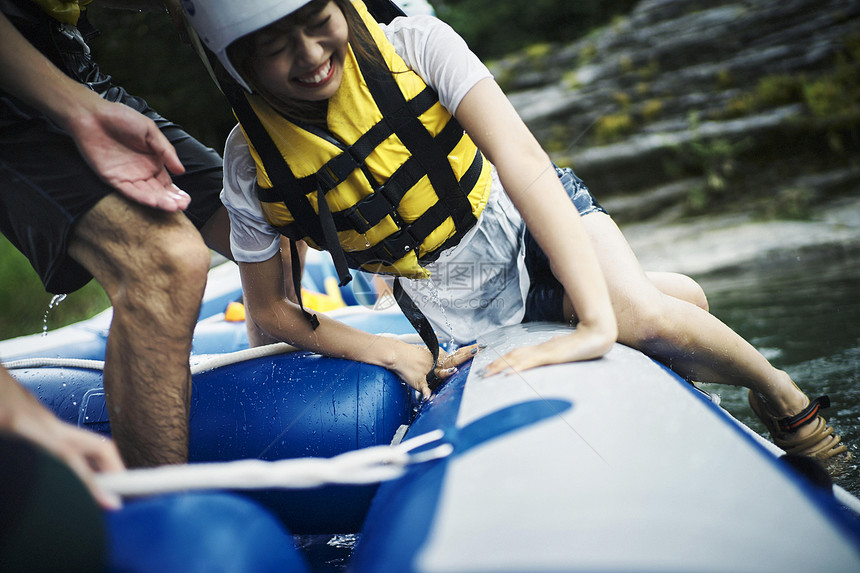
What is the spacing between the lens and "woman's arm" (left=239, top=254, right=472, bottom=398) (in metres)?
1.12

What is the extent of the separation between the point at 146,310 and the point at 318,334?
0.36m

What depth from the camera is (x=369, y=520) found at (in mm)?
647

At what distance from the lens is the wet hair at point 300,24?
0.83 m

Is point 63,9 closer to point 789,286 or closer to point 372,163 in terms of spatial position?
point 372,163

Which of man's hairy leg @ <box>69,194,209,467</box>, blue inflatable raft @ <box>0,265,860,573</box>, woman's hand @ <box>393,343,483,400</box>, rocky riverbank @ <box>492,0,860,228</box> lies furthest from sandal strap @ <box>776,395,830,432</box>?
rocky riverbank @ <box>492,0,860,228</box>

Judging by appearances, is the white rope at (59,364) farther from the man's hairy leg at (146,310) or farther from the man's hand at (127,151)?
the man's hand at (127,151)

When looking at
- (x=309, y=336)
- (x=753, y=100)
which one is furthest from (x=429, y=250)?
(x=753, y=100)

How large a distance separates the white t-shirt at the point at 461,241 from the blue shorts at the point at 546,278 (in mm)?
26

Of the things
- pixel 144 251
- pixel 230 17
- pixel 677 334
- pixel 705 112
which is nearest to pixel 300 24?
pixel 230 17

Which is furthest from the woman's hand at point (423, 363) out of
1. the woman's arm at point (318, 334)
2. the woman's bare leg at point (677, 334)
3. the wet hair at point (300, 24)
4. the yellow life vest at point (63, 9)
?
the yellow life vest at point (63, 9)

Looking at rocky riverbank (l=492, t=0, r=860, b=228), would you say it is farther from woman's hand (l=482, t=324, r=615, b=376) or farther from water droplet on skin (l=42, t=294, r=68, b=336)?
woman's hand (l=482, t=324, r=615, b=376)

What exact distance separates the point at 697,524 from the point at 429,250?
2.58 ft

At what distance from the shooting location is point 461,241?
121 centimetres

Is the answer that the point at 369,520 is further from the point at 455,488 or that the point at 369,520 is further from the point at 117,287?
the point at 117,287
